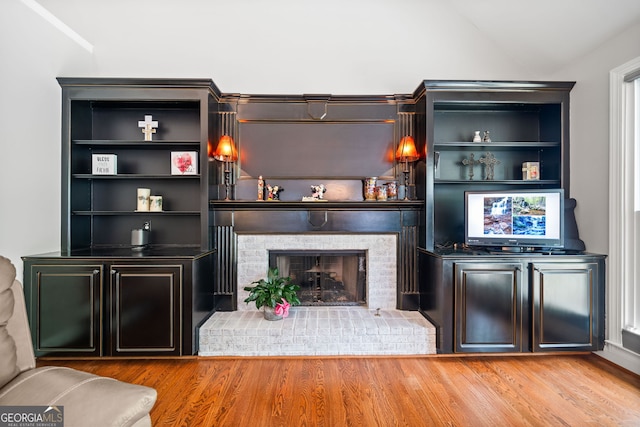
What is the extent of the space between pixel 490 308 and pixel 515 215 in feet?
2.73

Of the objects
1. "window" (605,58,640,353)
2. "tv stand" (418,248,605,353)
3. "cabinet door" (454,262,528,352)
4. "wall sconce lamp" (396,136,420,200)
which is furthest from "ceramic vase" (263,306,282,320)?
"window" (605,58,640,353)

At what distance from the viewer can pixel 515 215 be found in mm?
2637

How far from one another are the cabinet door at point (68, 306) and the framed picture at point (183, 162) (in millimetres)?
1098

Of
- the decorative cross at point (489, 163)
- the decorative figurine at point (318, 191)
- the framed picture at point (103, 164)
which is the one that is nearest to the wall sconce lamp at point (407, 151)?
the decorative cross at point (489, 163)

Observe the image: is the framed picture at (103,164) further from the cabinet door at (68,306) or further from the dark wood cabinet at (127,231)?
the cabinet door at (68,306)

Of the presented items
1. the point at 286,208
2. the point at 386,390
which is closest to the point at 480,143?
the point at 286,208

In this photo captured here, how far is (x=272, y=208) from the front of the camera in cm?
303

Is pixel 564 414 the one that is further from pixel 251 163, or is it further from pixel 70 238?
pixel 70 238

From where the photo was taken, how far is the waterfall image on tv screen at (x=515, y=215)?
259 centimetres

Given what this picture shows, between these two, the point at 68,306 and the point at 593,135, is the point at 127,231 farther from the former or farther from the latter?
the point at 593,135

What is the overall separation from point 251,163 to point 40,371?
2308mm

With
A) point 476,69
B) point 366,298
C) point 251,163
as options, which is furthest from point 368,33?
point 366,298

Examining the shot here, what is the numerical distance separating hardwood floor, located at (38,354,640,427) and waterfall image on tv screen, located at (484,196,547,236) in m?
1.08

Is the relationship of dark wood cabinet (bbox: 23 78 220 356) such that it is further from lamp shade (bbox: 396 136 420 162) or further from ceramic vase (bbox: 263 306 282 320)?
lamp shade (bbox: 396 136 420 162)
